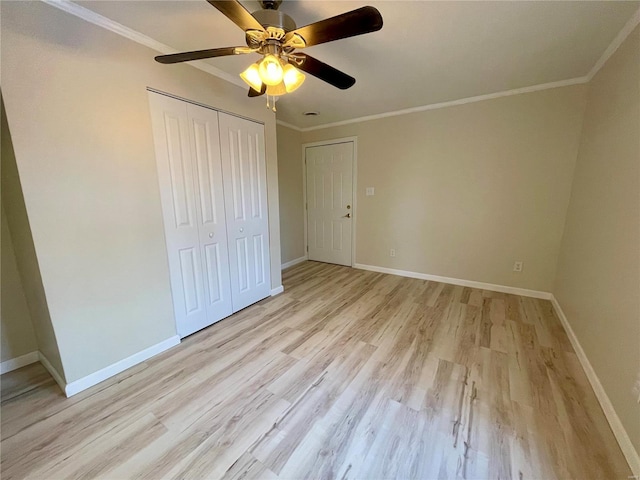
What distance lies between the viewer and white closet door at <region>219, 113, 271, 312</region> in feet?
7.92

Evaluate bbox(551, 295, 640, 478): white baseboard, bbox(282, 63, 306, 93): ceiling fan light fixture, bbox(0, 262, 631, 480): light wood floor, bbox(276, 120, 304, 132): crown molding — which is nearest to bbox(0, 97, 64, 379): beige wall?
bbox(0, 262, 631, 480): light wood floor

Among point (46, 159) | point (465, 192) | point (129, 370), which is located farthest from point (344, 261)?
point (46, 159)

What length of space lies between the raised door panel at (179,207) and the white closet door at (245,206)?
346 mm

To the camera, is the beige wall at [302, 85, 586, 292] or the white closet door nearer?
the white closet door

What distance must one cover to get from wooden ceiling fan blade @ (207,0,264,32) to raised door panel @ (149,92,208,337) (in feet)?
3.68

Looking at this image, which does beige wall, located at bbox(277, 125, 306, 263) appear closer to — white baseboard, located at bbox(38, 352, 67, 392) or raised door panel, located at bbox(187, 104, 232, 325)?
raised door panel, located at bbox(187, 104, 232, 325)

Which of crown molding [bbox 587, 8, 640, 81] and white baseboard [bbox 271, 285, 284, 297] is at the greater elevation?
crown molding [bbox 587, 8, 640, 81]

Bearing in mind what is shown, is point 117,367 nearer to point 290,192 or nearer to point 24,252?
point 24,252

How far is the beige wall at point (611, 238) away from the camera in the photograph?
133cm

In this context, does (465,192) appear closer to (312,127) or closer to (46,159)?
(312,127)

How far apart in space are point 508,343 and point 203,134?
3.17 metres

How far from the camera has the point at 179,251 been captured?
2.10 metres

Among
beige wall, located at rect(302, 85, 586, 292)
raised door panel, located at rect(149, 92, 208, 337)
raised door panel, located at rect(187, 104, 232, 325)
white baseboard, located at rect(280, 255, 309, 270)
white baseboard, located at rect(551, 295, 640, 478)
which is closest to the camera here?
white baseboard, located at rect(551, 295, 640, 478)

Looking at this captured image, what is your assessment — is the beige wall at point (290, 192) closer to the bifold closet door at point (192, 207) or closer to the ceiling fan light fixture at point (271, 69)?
the bifold closet door at point (192, 207)
